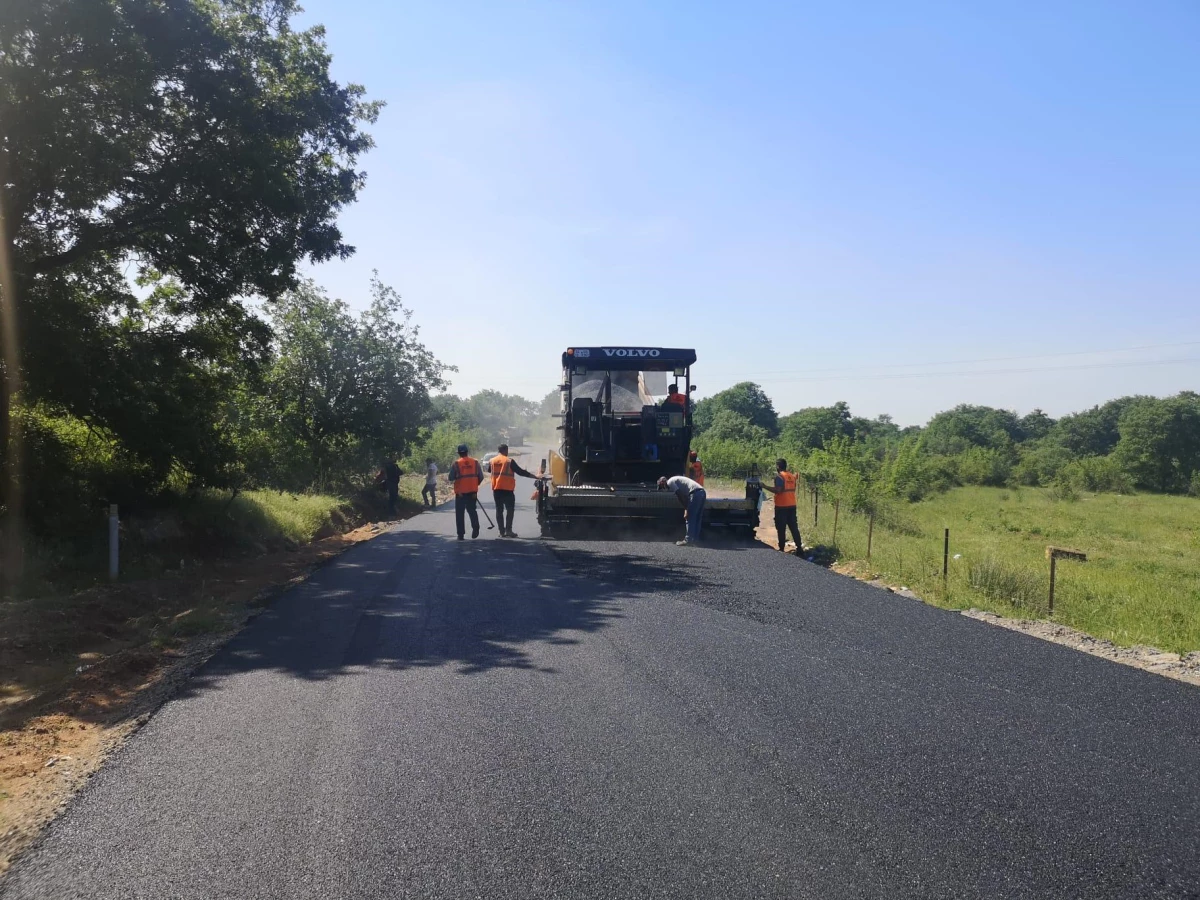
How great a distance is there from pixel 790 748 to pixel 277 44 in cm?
1355

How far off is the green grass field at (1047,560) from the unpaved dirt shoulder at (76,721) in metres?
8.12

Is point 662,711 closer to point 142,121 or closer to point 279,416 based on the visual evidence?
point 142,121

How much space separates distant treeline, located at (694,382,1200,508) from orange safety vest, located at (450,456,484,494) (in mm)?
11701

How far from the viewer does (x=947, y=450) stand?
208ft

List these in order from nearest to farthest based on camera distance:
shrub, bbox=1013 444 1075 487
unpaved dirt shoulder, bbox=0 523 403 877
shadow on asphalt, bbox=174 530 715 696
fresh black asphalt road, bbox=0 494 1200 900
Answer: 1. fresh black asphalt road, bbox=0 494 1200 900
2. unpaved dirt shoulder, bbox=0 523 403 877
3. shadow on asphalt, bbox=174 530 715 696
4. shrub, bbox=1013 444 1075 487

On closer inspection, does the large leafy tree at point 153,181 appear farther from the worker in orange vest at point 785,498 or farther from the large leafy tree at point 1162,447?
the large leafy tree at point 1162,447

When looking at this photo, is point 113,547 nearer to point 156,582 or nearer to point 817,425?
point 156,582

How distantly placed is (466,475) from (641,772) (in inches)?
436

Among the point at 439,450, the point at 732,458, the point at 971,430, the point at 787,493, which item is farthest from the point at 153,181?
the point at 971,430

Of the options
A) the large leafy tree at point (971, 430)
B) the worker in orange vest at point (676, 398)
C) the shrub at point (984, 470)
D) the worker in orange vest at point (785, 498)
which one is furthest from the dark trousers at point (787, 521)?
the large leafy tree at point (971, 430)

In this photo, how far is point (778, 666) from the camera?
21.5ft

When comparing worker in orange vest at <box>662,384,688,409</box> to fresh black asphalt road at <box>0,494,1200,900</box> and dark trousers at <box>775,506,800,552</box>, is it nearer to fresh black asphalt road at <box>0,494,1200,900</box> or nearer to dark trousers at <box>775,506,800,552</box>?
dark trousers at <box>775,506,800,552</box>

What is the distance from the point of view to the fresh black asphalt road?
A: 3449 millimetres

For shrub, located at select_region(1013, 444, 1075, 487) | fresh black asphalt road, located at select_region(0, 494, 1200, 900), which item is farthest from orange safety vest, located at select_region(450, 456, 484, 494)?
shrub, located at select_region(1013, 444, 1075, 487)
